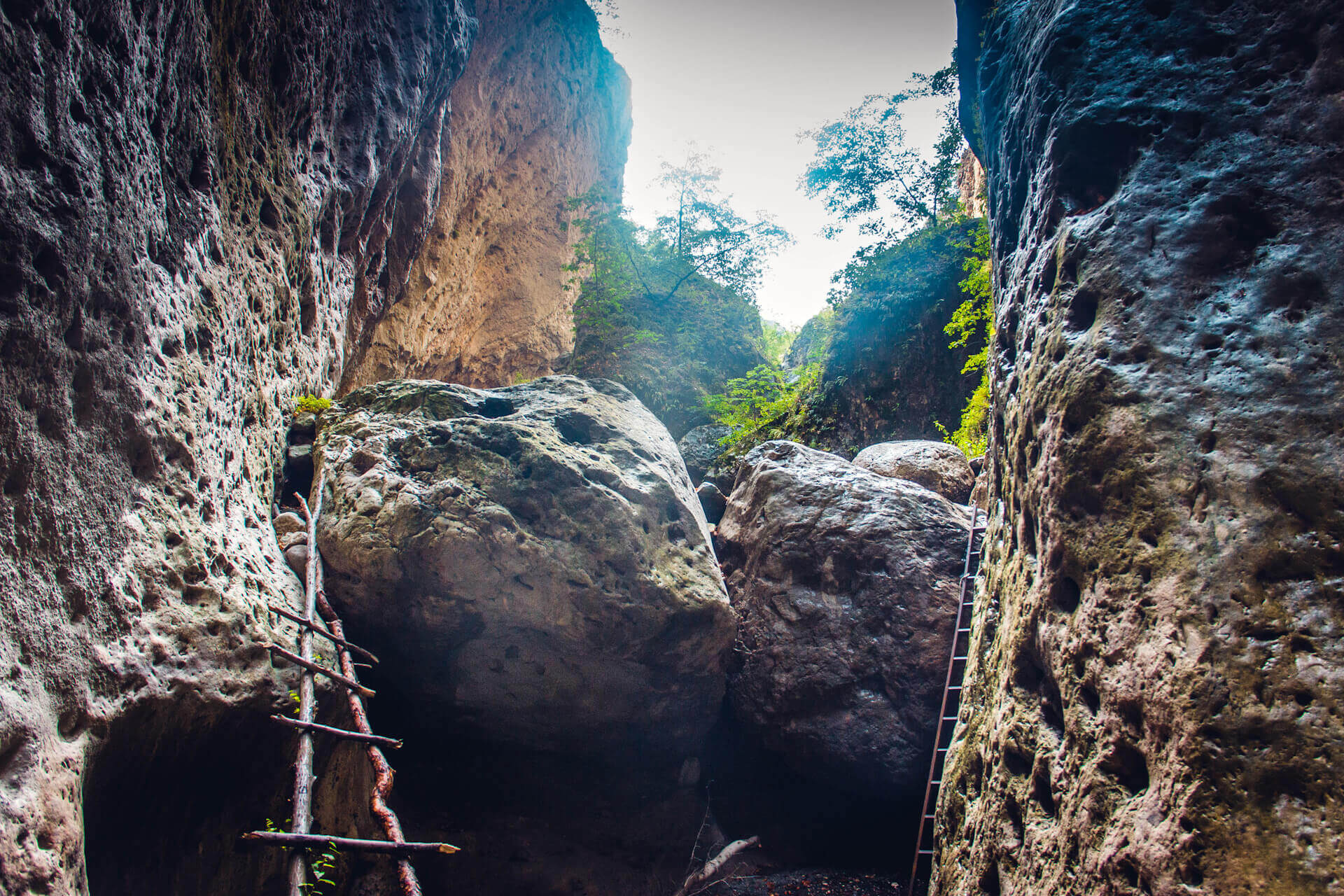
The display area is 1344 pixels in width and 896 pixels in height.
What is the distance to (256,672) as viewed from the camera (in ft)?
9.71

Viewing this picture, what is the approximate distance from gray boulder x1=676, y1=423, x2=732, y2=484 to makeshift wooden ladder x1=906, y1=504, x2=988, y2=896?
6.05 m

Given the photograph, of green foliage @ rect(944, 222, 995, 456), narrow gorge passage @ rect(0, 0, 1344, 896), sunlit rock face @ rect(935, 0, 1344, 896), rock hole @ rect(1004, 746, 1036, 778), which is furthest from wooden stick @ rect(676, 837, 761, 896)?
green foliage @ rect(944, 222, 995, 456)

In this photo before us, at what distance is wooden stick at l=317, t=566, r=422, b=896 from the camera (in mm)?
1896

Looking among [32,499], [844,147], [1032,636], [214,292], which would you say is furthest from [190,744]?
[844,147]

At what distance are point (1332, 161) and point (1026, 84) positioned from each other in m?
1.97

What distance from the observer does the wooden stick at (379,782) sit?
1.90m

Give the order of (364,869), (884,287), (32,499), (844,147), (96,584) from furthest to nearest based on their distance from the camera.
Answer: (844,147)
(884,287)
(364,869)
(96,584)
(32,499)

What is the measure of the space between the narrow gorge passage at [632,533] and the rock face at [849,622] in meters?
0.04

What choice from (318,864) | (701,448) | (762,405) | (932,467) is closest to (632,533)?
(318,864)

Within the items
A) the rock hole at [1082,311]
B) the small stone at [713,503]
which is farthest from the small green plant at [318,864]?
the small stone at [713,503]

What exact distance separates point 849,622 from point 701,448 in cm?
666

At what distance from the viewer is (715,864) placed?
4910 millimetres

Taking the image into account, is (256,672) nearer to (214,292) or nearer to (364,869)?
(364,869)

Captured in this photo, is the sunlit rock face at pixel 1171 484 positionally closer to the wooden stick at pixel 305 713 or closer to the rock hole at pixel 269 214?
the wooden stick at pixel 305 713
